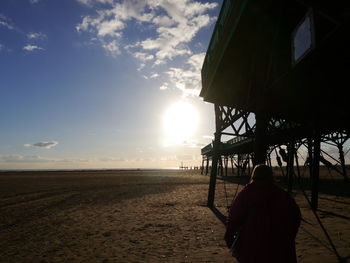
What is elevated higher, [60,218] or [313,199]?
[313,199]

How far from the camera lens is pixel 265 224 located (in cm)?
246

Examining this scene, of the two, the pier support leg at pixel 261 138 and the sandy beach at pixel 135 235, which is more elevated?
the pier support leg at pixel 261 138

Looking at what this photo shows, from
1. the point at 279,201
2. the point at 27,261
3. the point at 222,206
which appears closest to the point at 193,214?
the point at 222,206

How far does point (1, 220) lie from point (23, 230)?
7.33 feet

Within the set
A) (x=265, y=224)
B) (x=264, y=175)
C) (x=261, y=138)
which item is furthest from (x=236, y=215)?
(x=261, y=138)

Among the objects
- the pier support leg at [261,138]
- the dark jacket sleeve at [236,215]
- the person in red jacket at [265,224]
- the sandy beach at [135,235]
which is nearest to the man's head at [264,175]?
the person in red jacket at [265,224]

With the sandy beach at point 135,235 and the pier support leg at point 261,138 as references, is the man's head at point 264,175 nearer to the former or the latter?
the pier support leg at point 261,138

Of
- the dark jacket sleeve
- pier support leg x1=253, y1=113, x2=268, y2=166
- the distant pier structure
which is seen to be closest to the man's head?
the dark jacket sleeve

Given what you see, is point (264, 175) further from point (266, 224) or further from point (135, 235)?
point (135, 235)

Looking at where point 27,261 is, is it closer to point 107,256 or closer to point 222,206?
point 107,256

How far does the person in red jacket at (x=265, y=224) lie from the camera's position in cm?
245

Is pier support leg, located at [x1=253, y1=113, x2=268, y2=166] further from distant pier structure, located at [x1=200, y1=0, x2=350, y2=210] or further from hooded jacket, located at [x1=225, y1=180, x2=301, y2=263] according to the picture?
hooded jacket, located at [x1=225, y1=180, x2=301, y2=263]

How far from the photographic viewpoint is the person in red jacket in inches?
96.3

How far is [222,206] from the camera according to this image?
1064 centimetres
